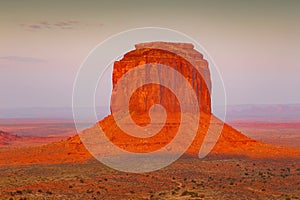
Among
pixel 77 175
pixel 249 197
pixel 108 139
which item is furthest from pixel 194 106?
pixel 249 197

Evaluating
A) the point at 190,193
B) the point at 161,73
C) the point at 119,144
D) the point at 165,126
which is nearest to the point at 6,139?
the point at 161,73

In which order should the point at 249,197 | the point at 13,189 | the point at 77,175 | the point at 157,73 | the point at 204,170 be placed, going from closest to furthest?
the point at 249,197 → the point at 13,189 → the point at 77,175 → the point at 204,170 → the point at 157,73

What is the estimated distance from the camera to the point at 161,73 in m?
84.4

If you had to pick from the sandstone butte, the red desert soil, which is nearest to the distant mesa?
the sandstone butte

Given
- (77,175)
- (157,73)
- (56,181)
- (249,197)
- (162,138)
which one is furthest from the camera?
(157,73)

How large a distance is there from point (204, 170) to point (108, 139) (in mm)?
18850

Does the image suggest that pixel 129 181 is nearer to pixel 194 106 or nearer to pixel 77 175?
pixel 77 175

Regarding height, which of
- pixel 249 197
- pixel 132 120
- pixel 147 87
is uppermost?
pixel 147 87

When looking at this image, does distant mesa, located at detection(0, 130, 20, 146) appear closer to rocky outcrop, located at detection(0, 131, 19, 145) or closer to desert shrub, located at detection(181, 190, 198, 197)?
rocky outcrop, located at detection(0, 131, 19, 145)

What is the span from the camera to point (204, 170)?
6569 cm

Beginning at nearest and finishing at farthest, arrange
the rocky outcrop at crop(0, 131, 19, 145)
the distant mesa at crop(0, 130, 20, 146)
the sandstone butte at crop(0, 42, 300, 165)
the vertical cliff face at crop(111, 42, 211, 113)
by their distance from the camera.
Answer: the sandstone butte at crop(0, 42, 300, 165)
the vertical cliff face at crop(111, 42, 211, 113)
the distant mesa at crop(0, 130, 20, 146)
the rocky outcrop at crop(0, 131, 19, 145)

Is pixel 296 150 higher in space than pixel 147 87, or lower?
lower

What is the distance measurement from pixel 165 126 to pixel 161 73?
909cm

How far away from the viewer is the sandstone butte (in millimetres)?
77812
